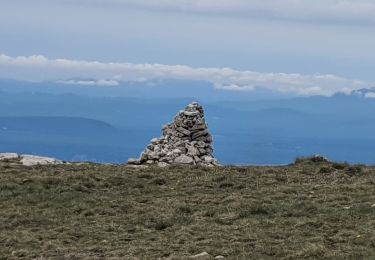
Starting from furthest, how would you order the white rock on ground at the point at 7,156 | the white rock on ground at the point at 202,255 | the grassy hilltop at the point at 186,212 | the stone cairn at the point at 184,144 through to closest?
the white rock on ground at the point at 7,156
the stone cairn at the point at 184,144
the grassy hilltop at the point at 186,212
the white rock on ground at the point at 202,255

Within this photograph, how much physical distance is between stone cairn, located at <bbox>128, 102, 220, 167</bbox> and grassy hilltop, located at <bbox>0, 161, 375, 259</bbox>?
327cm

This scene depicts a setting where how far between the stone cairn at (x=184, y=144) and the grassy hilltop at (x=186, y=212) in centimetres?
327

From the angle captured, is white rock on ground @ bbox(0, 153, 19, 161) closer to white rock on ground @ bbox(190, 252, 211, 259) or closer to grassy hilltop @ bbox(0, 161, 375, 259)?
grassy hilltop @ bbox(0, 161, 375, 259)

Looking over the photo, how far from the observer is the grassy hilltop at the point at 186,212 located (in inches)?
674

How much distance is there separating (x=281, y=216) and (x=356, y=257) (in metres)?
5.39

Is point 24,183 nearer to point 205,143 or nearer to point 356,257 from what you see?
point 205,143

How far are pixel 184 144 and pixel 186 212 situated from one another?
1338 cm

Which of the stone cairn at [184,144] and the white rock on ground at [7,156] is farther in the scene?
the white rock on ground at [7,156]

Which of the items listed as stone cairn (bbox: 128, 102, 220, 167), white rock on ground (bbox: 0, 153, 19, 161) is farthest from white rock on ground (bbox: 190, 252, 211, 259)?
white rock on ground (bbox: 0, 153, 19, 161)

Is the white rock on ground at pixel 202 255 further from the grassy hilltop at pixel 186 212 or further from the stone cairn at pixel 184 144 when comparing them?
the stone cairn at pixel 184 144

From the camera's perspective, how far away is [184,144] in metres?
35.3

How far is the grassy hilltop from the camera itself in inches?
674

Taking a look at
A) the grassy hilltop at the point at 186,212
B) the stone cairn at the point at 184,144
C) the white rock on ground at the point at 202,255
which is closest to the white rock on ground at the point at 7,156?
the grassy hilltop at the point at 186,212

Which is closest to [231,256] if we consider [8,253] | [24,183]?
[8,253]
